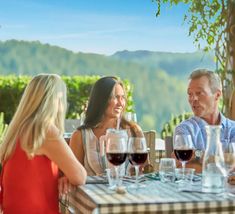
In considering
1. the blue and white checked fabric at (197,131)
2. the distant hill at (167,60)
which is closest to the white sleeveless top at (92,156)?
the blue and white checked fabric at (197,131)

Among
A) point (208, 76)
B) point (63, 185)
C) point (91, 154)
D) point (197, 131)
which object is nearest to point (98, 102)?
point (91, 154)

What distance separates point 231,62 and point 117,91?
2.08m

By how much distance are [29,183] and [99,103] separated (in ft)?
2.85

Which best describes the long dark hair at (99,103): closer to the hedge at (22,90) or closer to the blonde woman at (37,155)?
the blonde woman at (37,155)

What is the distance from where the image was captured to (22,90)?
8.70 metres

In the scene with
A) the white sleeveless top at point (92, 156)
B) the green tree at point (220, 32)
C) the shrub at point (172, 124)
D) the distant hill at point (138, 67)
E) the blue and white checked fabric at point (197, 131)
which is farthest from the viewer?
the distant hill at point (138, 67)

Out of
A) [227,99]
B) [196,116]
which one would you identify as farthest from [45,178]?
Answer: [227,99]

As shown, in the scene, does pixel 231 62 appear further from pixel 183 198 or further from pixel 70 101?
pixel 70 101

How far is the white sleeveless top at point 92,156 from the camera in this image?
335cm

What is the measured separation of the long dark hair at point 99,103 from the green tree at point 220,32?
1.97 m

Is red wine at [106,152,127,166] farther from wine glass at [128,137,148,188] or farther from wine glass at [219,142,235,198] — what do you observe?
wine glass at [219,142,235,198]

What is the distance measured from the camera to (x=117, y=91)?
11.6 feet

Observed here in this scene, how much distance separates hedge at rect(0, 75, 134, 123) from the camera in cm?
866

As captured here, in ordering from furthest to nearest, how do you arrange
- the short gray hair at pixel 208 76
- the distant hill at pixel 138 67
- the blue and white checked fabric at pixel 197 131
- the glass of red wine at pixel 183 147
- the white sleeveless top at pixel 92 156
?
1. the distant hill at pixel 138 67
2. the short gray hair at pixel 208 76
3. the blue and white checked fabric at pixel 197 131
4. the white sleeveless top at pixel 92 156
5. the glass of red wine at pixel 183 147
